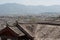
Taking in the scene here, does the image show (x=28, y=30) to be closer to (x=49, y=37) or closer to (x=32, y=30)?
(x=32, y=30)

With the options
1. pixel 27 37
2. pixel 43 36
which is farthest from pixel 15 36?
pixel 43 36

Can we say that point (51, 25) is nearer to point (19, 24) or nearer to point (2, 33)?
point (19, 24)

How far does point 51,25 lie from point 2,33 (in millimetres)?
7786

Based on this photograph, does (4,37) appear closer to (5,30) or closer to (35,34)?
(5,30)

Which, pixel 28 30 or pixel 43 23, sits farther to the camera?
pixel 43 23

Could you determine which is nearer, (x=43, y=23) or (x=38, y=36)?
(x=38, y=36)

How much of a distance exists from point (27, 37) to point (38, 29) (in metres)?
2.19

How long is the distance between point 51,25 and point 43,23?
1495 mm

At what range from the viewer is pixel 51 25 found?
38.0 m

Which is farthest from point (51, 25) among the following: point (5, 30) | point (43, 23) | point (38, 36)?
point (5, 30)

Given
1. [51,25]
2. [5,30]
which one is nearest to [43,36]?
[51,25]

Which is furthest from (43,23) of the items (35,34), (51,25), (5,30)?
(5,30)

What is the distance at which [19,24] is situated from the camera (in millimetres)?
37500

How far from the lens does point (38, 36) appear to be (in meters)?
35.2
